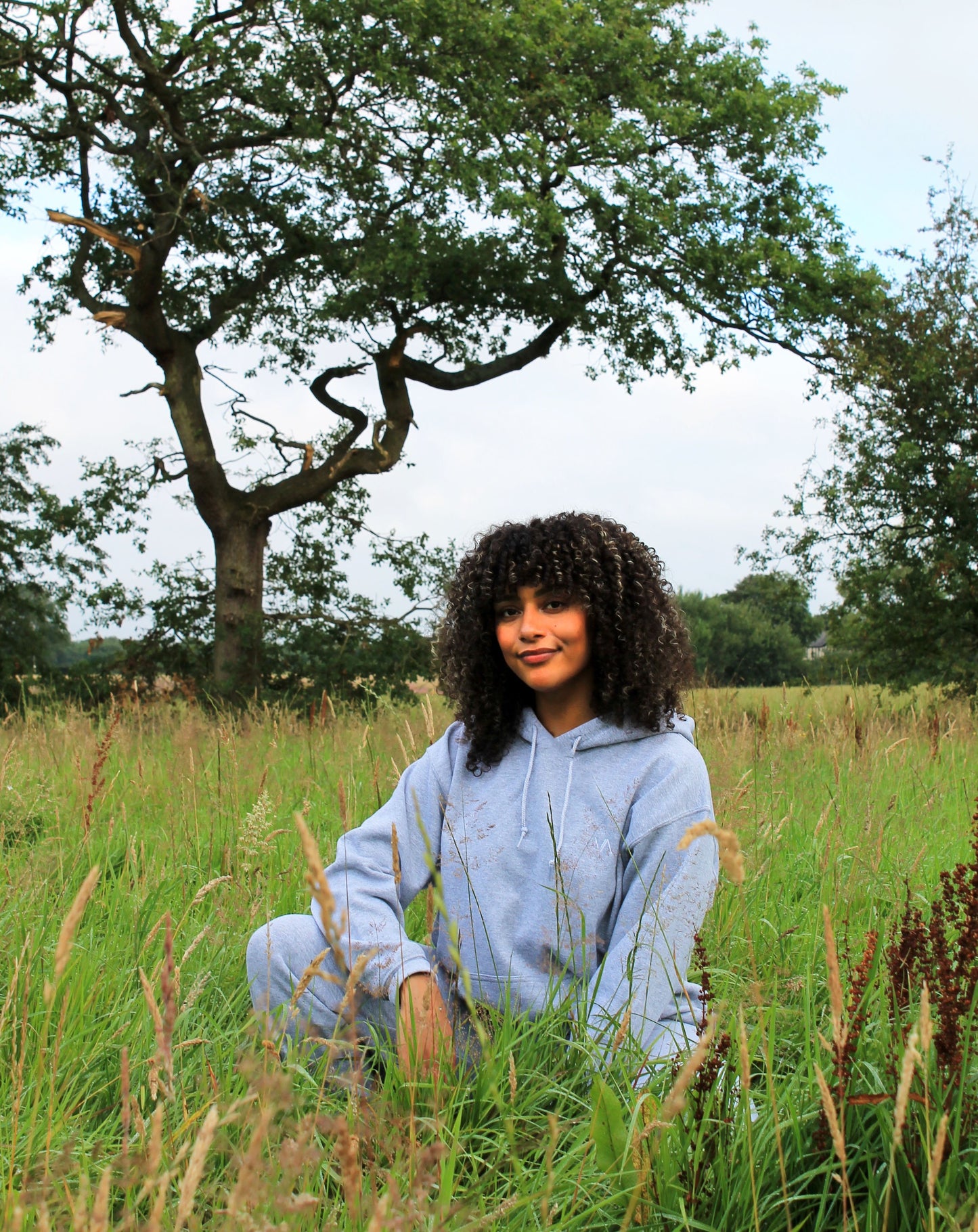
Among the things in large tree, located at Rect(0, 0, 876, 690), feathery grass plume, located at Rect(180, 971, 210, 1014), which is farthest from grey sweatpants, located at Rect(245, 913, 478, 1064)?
large tree, located at Rect(0, 0, 876, 690)

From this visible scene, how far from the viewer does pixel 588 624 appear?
2627 mm

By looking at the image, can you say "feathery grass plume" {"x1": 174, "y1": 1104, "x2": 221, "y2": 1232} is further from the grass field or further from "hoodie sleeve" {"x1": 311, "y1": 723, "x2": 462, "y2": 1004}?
"hoodie sleeve" {"x1": 311, "y1": 723, "x2": 462, "y2": 1004}

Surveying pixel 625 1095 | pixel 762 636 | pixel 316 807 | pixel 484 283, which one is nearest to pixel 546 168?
pixel 484 283

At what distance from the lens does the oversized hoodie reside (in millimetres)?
2229

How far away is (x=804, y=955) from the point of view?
2863mm

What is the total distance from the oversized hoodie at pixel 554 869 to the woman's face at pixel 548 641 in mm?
143

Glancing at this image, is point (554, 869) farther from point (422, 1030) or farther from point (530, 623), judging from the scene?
point (530, 623)

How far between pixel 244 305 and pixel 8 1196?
15807 mm

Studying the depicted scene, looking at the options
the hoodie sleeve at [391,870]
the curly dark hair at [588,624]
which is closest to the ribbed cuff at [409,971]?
the hoodie sleeve at [391,870]

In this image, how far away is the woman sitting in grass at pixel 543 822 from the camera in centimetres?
224

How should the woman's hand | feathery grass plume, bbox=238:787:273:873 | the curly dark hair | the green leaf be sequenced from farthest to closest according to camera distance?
feathery grass plume, bbox=238:787:273:873, the curly dark hair, the woman's hand, the green leaf

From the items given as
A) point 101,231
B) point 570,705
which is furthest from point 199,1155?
point 101,231

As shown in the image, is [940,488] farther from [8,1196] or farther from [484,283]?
[8,1196]

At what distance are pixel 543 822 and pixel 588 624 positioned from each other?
0.50 m
